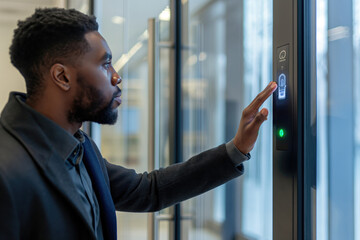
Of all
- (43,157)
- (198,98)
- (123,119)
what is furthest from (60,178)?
(123,119)

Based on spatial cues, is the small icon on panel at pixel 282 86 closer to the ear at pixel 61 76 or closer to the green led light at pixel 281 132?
the green led light at pixel 281 132

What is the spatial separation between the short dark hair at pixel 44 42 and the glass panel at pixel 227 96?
1.99 feet

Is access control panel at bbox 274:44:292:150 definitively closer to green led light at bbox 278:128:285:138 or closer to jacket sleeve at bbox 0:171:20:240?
green led light at bbox 278:128:285:138

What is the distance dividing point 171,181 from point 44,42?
0.51 metres

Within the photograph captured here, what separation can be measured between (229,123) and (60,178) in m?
0.97

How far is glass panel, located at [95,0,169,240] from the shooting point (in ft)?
7.23

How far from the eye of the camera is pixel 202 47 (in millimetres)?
1911

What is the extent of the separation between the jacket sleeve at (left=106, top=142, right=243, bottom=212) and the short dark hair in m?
0.38

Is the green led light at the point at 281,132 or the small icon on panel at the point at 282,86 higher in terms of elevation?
the small icon on panel at the point at 282,86

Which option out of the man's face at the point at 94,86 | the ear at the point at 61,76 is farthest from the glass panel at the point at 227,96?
the ear at the point at 61,76

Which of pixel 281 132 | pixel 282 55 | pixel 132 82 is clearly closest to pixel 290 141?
pixel 281 132

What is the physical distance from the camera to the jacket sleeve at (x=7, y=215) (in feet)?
2.57

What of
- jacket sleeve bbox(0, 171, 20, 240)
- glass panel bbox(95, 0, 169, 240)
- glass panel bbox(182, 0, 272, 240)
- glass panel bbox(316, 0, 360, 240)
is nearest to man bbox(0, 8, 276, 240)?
jacket sleeve bbox(0, 171, 20, 240)

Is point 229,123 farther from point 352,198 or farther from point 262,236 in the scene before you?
point 352,198
